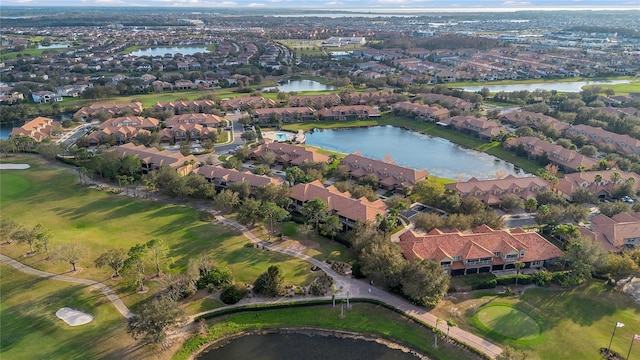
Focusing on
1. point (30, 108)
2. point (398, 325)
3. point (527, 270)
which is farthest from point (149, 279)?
point (30, 108)

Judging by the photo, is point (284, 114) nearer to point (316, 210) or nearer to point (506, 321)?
point (316, 210)

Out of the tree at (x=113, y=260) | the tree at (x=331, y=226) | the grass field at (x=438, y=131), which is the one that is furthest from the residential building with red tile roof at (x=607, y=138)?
the tree at (x=113, y=260)

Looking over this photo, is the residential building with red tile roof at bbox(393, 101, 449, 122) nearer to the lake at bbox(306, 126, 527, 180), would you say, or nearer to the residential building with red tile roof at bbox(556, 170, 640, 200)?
the lake at bbox(306, 126, 527, 180)

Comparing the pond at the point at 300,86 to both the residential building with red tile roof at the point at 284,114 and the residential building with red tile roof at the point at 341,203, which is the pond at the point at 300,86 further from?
the residential building with red tile roof at the point at 341,203

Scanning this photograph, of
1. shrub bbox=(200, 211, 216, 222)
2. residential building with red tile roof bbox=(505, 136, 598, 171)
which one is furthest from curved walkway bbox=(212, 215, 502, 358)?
residential building with red tile roof bbox=(505, 136, 598, 171)

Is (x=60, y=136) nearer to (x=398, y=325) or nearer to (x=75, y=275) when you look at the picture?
(x=75, y=275)

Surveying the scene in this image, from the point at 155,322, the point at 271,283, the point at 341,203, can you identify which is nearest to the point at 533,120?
the point at 341,203
